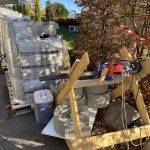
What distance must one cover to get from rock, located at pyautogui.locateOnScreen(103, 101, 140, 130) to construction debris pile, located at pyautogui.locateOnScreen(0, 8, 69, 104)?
1561mm

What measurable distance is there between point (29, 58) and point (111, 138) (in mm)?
2794

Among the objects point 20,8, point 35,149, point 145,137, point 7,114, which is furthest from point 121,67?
point 20,8

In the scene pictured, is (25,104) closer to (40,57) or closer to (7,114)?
(7,114)

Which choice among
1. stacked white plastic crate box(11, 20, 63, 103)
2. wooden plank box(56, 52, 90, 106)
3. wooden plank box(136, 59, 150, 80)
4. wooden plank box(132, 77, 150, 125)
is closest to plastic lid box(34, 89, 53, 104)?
stacked white plastic crate box(11, 20, 63, 103)

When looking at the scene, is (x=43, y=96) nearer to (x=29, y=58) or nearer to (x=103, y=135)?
(x=29, y=58)

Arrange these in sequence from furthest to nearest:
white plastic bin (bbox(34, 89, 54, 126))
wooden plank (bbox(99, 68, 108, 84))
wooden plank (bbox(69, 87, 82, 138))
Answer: white plastic bin (bbox(34, 89, 54, 126)) < wooden plank (bbox(69, 87, 82, 138)) < wooden plank (bbox(99, 68, 108, 84))

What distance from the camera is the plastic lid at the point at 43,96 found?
679 centimetres

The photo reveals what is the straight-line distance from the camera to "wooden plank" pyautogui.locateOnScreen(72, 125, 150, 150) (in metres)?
5.34

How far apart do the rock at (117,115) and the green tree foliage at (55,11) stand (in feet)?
47.3

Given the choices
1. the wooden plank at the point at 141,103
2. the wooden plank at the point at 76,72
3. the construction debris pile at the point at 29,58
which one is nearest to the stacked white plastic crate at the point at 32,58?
the construction debris pile at the point at 29,58

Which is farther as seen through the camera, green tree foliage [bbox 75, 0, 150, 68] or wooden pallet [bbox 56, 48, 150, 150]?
green tree foliage [bbox 75, 0, 150, 68]

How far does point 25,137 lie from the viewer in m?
6.50

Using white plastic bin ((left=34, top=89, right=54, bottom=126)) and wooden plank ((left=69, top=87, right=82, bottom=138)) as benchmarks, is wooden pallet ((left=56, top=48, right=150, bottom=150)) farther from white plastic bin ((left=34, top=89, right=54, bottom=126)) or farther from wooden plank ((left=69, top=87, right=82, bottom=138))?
white plastic bin ((left=34, top=89, right=54, bottom=126))

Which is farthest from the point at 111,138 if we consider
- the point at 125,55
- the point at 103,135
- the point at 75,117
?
the point at 125,55
